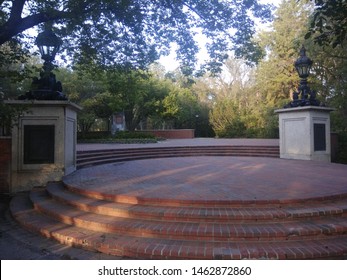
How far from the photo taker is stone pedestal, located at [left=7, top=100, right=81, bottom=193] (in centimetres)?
749

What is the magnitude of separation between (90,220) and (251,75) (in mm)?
39217

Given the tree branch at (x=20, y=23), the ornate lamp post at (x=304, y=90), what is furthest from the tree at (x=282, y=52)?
the tree branch at (x=20, y=23)

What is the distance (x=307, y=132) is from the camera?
10.8 metres

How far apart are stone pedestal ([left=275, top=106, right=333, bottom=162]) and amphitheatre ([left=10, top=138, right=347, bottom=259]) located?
420 cm

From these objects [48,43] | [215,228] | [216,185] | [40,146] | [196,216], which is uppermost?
[48,43]

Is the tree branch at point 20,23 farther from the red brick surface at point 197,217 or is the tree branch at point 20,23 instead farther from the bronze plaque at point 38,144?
the red brick surface at point 197,217

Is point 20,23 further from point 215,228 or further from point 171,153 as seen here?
point 171,153

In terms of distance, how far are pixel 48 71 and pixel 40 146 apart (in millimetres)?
2323

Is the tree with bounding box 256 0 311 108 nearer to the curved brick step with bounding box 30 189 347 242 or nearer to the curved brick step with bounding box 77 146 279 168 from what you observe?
the curved brick step with bounding box 77 146 279 168

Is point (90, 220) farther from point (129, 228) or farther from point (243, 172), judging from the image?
point (243, 172)

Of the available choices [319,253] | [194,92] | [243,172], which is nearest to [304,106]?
[243,172]

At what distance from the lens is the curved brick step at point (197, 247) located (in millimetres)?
3555

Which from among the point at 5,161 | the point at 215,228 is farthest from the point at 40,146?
the point at 215,228

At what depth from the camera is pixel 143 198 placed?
199 inches
